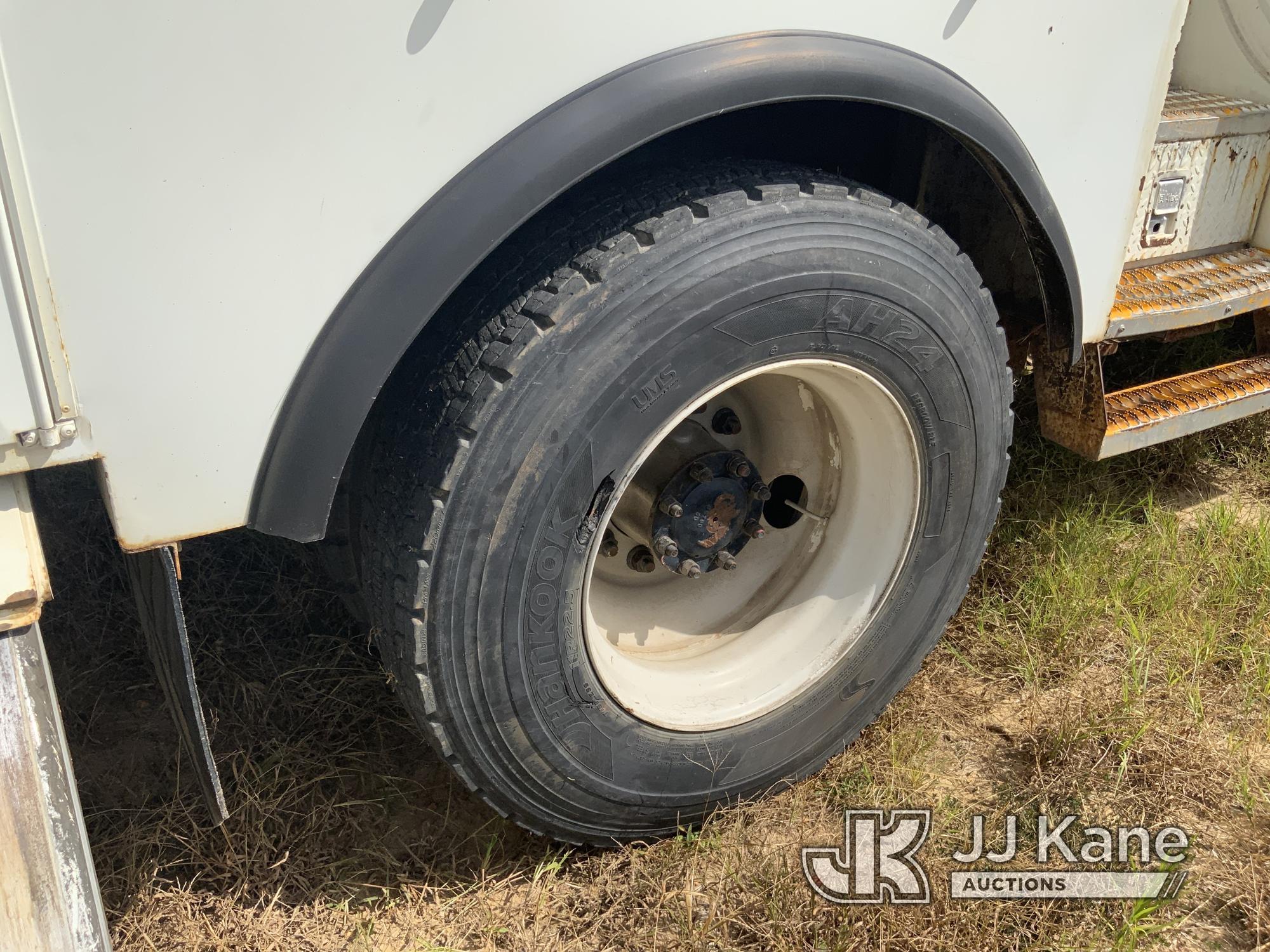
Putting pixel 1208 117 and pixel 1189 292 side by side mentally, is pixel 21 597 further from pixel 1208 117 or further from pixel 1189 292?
pixel 1208 117

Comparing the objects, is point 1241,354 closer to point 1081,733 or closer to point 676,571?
point 1081,733

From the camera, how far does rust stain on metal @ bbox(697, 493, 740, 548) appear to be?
180 cm

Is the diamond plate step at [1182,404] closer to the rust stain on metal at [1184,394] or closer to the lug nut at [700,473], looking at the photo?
the rust stain on metal at [1184,394]

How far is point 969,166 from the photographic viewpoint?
179 cm

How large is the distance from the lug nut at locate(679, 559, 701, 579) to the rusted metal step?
0.83 meters

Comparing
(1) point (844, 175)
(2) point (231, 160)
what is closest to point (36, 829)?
(2) point (231, 160)

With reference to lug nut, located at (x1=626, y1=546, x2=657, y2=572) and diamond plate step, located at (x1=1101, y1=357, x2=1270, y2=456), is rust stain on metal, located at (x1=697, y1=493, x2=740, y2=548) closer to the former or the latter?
lug nut, located at (x1=626, y1=546, x2=657, y2=572)

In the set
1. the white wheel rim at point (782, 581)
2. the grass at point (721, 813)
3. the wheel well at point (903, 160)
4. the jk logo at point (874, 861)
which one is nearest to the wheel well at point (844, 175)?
the wheel well at point (903, 160)

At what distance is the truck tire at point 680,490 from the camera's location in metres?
1.39

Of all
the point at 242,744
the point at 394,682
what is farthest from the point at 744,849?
the point at 242,744

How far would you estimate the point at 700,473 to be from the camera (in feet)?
5.90

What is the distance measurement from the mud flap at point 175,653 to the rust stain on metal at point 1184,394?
1.76m

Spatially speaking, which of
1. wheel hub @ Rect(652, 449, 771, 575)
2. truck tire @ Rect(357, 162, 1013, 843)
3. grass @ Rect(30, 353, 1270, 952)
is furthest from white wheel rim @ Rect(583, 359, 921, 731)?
grass @ Rect(30, 353, 1270, 952)

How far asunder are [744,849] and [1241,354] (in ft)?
7.32
